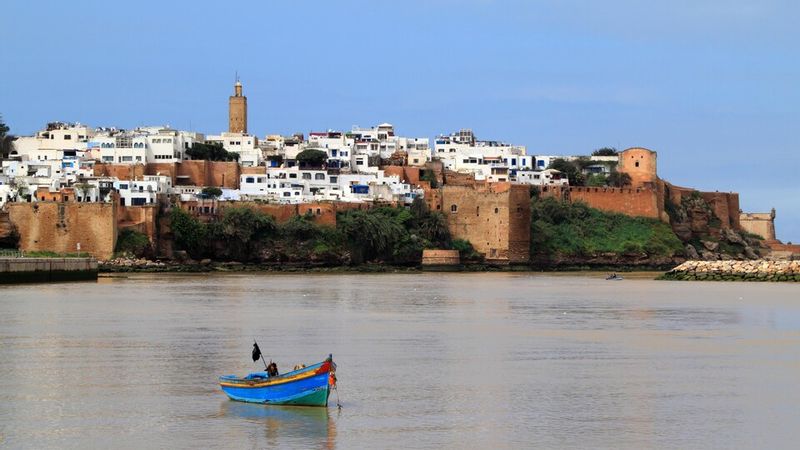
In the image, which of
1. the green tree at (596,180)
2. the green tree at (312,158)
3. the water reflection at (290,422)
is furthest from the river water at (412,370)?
the green tree at (596,180)

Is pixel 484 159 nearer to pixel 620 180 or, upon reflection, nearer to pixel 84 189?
pixel 620 180

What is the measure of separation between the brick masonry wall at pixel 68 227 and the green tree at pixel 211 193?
21.1 feet

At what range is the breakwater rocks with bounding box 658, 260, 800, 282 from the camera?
161 feet

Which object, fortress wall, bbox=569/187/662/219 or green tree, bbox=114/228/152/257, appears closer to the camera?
green tree, bbox=114/228/152/257

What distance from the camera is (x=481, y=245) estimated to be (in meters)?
58.2

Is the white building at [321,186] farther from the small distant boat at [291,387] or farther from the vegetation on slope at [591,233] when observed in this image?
the small distant boat at [291,387]

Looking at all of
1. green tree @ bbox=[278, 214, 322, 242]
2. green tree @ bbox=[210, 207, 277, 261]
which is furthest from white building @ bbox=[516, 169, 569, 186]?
green tree @ bbox=[210, 207, 277, 261]

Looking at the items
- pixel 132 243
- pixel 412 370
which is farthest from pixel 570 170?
pixel 412 370

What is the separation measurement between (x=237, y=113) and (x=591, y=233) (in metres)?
24.6

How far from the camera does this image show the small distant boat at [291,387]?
14.7 m

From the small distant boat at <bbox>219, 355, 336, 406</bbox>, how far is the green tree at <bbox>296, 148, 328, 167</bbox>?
5125 centimetres

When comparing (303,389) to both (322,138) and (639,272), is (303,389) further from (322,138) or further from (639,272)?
(322,138)

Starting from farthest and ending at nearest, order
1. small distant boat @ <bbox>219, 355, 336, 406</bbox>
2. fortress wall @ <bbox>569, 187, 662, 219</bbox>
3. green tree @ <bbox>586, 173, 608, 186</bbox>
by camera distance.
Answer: green tree @ <bbox>586, 173, 608, 186</bbox>, fortress wall @ <bbox>569, 187, 662, 219</bbox>, small distant boat @ <bbox>219, 355, 336, 406</bbox>

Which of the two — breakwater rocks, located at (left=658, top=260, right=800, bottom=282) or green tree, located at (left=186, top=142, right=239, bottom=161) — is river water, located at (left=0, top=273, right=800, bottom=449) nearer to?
breakwater rocks, located at (left=658, top=260, right=800, bottom=282)
